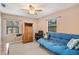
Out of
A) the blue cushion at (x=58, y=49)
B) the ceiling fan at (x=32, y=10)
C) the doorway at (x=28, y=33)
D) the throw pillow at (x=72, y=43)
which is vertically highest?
the ceiling fan at (x=32, y=10)

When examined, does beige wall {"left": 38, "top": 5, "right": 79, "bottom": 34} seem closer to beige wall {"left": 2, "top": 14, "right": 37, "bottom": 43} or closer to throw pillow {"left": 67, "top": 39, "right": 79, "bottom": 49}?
throw pillow {"left": 67, "top": 39, "right": 79, "bottom": 49}

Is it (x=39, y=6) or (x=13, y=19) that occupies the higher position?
(x=39, y=6)

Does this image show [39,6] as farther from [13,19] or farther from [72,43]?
[72,43]

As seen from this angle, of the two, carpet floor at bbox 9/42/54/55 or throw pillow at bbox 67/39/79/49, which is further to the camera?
carpet floor at bbox 9/42/54/55

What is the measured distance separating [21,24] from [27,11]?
0.84ft

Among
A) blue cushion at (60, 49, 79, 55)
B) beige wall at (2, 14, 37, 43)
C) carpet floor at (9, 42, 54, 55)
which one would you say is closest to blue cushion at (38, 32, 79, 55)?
blue cushion at (60, 49, 79, 55)

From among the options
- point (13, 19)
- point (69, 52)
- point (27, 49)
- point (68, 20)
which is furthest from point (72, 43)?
point (13, 19)

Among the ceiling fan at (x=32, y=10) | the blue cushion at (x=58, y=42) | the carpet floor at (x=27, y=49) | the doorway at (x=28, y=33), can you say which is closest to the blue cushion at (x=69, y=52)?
the blue cushion at (x=58, y=42)

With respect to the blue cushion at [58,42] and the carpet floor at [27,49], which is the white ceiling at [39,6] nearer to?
the blue cushion at [58,42]

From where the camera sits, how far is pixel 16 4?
1.68 metres

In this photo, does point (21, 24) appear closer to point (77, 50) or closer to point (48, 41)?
point (48, 41)

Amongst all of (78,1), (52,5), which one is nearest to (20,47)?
(52,5)

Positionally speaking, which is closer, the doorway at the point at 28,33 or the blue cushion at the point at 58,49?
the blue cushion at the point at 58,49

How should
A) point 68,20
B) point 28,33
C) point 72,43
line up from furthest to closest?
point 28,33 → point 68,20 → point 72,43
